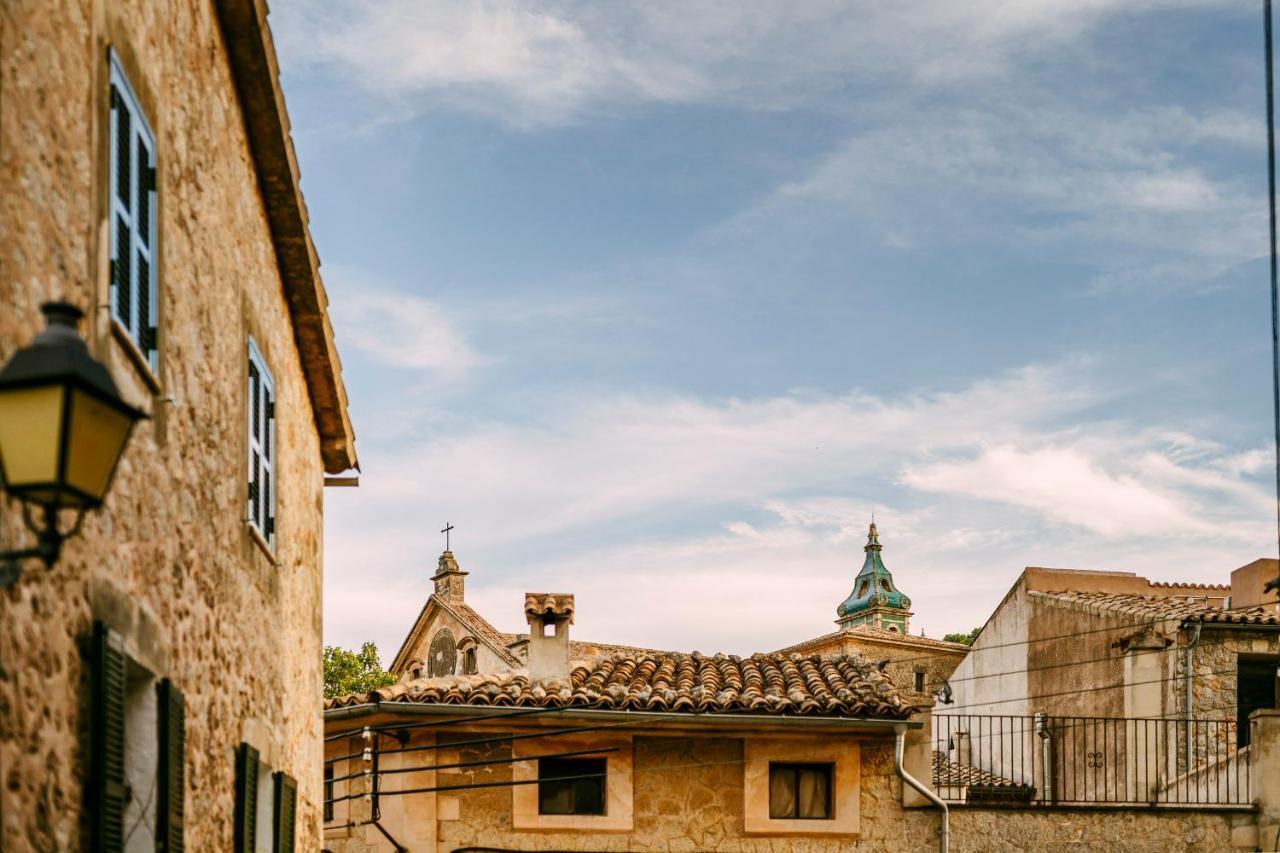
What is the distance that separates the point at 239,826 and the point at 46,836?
385 cm

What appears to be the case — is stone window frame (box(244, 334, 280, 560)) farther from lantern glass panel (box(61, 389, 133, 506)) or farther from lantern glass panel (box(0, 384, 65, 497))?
lantern glass panel (box(0, 384, 65, 497))

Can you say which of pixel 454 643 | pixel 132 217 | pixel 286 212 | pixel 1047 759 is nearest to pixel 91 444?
pixel 132 217

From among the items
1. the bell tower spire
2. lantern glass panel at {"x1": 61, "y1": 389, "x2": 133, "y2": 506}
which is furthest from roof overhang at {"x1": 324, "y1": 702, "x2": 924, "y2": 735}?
the bell tower spire

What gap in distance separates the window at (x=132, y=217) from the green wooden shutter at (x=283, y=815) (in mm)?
4463

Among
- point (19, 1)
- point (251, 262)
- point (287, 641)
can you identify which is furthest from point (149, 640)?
point (287, 641)

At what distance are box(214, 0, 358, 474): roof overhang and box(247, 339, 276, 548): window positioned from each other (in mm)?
1025

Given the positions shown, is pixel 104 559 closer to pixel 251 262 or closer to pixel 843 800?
pixel 251 262

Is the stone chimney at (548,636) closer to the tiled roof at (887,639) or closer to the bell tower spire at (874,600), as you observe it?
the tiled roof at (887,639)

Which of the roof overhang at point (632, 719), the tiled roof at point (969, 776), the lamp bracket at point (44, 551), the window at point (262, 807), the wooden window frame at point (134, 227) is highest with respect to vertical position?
the wooden window frame at point (134, 227)

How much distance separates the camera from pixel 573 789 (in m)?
19.2

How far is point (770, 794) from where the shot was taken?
19312 millimetres

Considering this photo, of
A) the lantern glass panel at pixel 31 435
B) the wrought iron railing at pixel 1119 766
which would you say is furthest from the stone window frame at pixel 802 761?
the lantern glass panel at pixel 31 435

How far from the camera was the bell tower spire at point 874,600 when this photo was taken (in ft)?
302

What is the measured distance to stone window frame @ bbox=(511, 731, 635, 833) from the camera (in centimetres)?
1900
